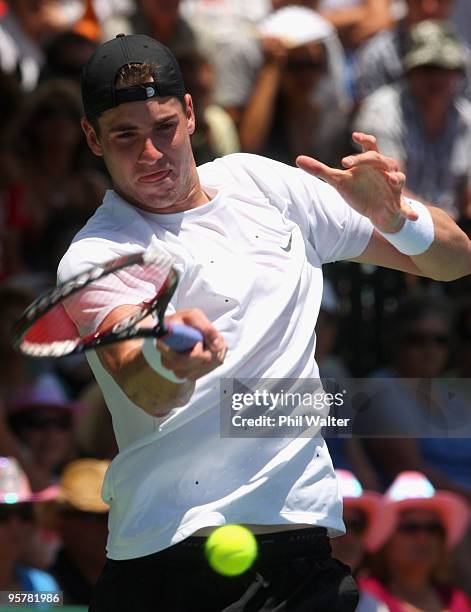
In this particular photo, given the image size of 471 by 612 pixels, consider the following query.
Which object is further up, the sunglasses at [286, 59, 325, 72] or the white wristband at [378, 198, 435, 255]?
the white wristband at [378, 198, 435, 255]

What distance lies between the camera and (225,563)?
327cm

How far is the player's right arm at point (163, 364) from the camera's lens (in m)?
2.86

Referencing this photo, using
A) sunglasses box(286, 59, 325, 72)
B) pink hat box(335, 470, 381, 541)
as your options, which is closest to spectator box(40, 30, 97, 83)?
sunglasses box(286, 59, 325, 72)

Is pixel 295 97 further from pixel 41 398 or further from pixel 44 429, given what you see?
pixel 44 429

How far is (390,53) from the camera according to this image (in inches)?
308

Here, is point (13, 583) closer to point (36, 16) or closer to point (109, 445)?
point (109, 445)

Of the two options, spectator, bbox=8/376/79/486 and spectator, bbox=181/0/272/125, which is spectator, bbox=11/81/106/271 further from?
spectator, bbox=8/376/79/486

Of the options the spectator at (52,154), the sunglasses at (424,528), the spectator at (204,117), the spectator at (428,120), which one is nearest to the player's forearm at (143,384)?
the sunglasses at (424,528)

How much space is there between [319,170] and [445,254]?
19.9 inches

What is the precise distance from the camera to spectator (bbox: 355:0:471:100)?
781cm

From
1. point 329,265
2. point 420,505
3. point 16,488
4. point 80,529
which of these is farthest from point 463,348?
point 16,488

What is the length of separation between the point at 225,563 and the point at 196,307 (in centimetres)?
64

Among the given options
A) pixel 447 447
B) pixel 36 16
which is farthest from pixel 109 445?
pixel 36 16

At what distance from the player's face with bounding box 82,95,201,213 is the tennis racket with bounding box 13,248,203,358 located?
0.19 meters
